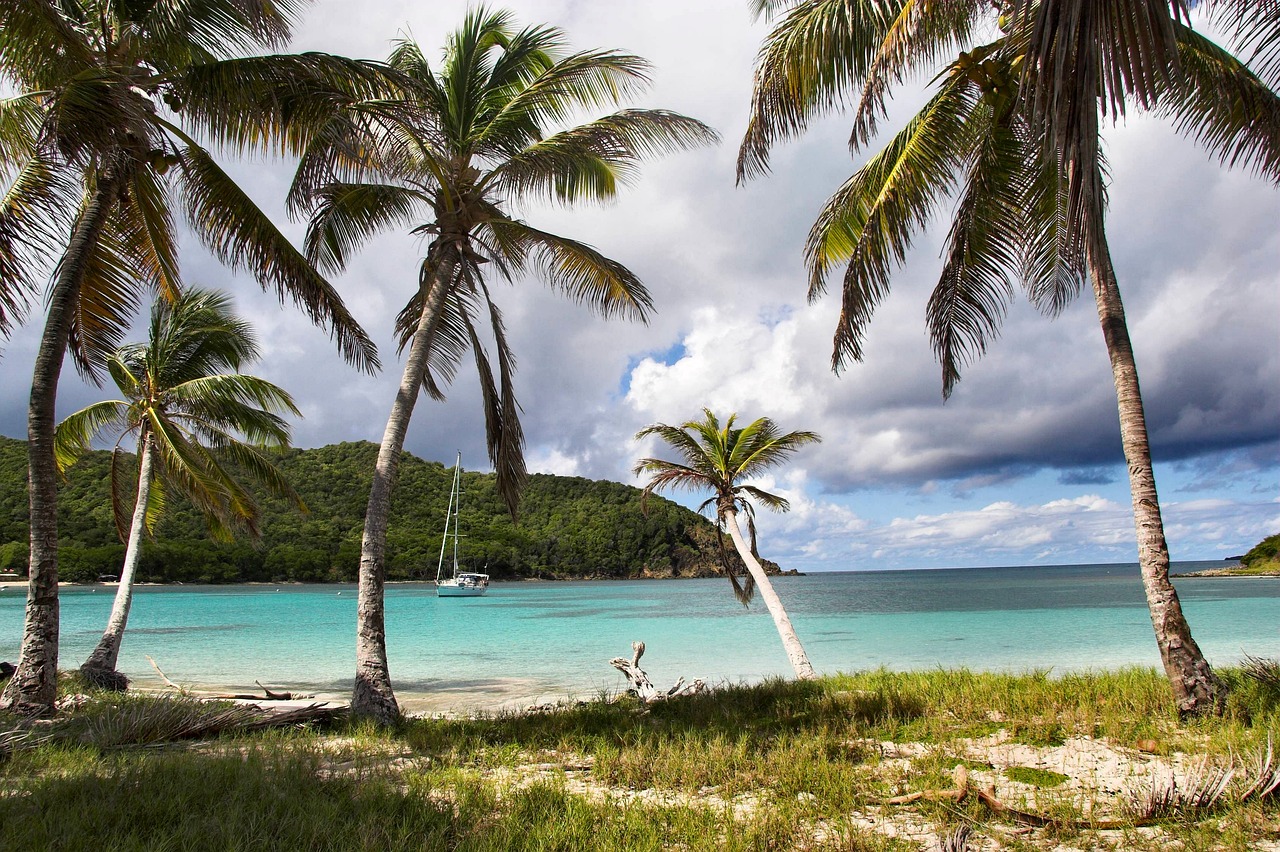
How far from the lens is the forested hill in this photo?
45875mm

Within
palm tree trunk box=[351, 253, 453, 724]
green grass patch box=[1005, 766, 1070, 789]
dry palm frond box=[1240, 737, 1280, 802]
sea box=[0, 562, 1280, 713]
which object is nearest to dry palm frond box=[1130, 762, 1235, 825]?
dry palm frond box=[1240, 737, 1280, 802]

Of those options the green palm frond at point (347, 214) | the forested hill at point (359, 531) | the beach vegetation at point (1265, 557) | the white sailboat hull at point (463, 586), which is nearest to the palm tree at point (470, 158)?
the green palm frond at point (347, 214)

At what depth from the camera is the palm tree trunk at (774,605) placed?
1162cm

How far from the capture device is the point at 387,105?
7.58 meters

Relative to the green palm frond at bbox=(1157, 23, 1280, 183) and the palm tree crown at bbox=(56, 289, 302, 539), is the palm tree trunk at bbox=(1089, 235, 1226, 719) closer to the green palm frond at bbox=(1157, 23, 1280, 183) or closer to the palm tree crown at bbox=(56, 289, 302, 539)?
the green palm frond at bbox=(1157, 23, 1280, 183)

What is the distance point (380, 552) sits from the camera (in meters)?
7.82

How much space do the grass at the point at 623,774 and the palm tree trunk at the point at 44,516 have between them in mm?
714

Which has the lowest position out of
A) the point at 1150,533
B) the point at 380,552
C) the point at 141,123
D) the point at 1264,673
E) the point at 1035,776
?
the point at 1035,776

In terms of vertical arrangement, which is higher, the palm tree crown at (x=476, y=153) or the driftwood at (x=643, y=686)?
the palm tree crown at (x=476, y=153)

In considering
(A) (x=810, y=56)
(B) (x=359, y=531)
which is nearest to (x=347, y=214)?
(A) (x=810, y=56)

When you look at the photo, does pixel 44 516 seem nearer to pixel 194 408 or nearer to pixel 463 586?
pixel 194 408

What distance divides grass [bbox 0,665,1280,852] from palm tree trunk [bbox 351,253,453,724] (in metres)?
0.44

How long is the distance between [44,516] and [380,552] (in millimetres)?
3260

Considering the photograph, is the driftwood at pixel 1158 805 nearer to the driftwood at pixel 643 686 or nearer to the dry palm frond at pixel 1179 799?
the dry palm frond at pixel 1179 799
